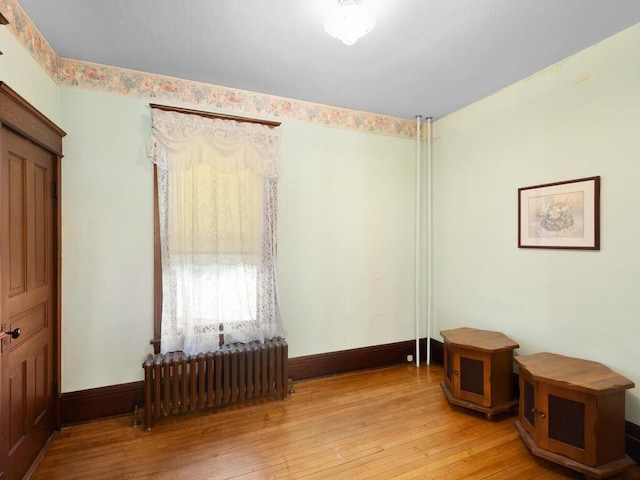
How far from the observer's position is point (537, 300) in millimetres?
2555

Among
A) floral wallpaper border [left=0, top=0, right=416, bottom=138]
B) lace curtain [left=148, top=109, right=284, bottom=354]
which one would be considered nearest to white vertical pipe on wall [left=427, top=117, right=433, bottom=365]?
floral wallpaper border [left=0, top=0, right=416, bottom=138]

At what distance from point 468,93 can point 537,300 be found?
1950 millimetres

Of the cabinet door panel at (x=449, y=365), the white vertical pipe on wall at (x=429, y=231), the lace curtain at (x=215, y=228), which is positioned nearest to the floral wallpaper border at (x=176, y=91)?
the lace curtain at (x=215, y=228)

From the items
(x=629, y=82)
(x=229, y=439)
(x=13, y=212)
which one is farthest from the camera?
(x=229, y=439)

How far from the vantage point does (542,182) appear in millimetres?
2531

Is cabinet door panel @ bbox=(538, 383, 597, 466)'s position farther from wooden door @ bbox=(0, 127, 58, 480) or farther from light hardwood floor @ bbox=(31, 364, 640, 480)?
wooden door @ bbox=(0, 127, 58, 480)

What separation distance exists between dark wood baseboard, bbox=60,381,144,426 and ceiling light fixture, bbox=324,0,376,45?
9.59 feet

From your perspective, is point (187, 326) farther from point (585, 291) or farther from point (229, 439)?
Result: point (585, 291)

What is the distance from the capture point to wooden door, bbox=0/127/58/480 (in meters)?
1.65

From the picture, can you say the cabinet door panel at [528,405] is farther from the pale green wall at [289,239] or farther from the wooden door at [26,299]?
the wooden door at [26,299]

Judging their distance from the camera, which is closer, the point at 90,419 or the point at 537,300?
the point at 90,419

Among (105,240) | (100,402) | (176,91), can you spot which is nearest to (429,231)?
(176,91)

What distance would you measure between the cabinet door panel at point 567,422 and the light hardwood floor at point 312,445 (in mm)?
164

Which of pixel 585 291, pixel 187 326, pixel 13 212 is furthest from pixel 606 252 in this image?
pixel 13 212
